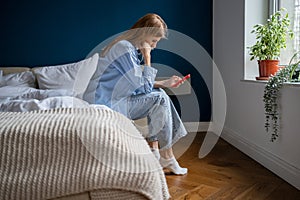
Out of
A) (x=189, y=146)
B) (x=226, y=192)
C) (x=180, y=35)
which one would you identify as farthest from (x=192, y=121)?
(x=226, y=192)

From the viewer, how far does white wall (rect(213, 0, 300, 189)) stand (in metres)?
1.80

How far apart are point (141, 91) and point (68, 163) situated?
45.3 inches

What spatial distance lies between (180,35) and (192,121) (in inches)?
36.1

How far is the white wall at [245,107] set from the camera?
1.80 meters

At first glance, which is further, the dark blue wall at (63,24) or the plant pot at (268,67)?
the dark blue wall at (63,24)

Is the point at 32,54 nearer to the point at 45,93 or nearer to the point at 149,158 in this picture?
the point at 45,93

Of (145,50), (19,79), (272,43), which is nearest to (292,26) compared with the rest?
(272,43)

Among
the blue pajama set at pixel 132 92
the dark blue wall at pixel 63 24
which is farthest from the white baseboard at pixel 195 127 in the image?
the blue pajama set at pixel 132 92

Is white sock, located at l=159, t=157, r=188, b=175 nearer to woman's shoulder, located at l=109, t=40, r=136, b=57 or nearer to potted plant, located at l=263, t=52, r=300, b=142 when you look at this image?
potted plant, located at l=263, t=52, r=300, b=142

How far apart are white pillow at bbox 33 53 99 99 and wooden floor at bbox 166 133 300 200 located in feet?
3.37

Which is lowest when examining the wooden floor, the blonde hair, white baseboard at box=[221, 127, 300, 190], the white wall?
the wooden floor

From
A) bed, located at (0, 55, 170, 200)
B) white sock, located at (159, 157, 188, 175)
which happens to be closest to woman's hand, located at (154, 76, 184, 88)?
white sock, located at (159, 157, 188, 175)

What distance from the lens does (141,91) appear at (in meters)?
1.98

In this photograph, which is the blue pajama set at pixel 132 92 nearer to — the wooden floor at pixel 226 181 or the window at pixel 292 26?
the wooden floor at pixel 226 181
